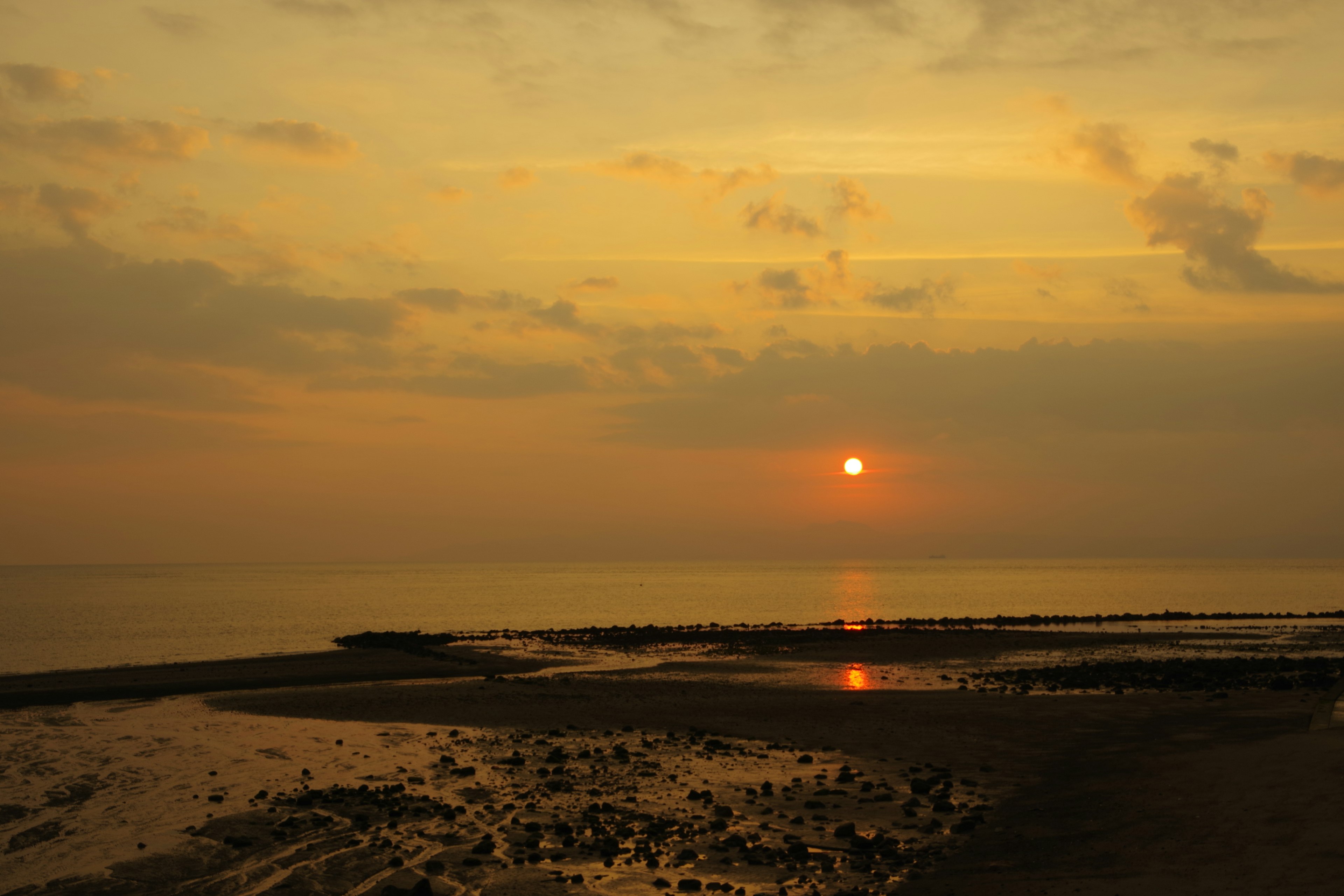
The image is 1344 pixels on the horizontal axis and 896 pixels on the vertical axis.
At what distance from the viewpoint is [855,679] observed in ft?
148

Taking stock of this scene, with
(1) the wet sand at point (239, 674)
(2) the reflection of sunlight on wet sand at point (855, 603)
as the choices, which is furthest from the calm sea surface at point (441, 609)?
(1) the wet sand at point (239, 674)

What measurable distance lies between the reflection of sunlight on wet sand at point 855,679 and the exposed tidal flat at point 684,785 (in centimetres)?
54

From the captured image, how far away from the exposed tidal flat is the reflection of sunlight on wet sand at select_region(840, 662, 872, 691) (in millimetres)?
540

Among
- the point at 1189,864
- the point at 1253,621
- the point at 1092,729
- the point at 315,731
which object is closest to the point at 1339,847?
the point at 1189,864

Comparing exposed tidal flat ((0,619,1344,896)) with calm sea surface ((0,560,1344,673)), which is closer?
exposed tidal flat ((0,619,1344,896))

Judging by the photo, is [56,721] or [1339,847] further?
[56,721]

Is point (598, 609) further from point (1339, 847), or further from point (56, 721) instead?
point (1339, 847)

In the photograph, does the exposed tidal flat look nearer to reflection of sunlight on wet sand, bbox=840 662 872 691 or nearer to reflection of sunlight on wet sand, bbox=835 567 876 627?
reflection of sunlight on wet sand, bbox=840 662 872 691

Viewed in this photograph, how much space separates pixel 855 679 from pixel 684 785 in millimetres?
25487

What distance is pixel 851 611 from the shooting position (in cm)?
12456

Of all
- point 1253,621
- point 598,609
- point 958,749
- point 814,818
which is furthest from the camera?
point 598,609

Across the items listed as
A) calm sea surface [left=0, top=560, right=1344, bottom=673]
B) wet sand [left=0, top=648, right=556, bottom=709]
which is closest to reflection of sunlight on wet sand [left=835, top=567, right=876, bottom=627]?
calm sea surface [left=0, top=560, right=1344, bottom=673]

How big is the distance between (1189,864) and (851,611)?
370 feet

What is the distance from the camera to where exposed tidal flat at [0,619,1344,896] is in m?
14.8
